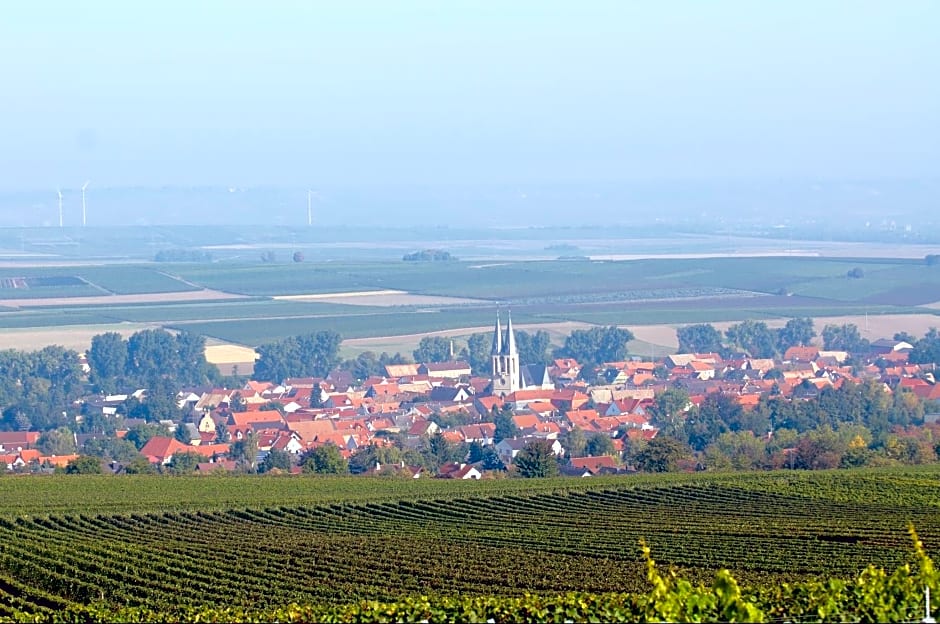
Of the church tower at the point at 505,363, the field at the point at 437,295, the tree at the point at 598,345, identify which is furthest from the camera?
the field at the point at 437,295

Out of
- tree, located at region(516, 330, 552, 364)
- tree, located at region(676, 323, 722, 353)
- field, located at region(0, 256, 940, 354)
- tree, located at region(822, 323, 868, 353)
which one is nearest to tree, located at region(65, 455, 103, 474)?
tree, located at region(516, 330, 552, 364)

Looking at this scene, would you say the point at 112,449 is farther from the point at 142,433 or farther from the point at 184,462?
the point at 184,462

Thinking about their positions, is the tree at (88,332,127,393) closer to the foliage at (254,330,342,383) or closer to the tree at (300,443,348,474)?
the foliage at (254,330,342,383)

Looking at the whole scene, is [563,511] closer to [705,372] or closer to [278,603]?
[278,603]

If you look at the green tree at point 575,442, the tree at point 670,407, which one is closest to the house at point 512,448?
the green tree at point 575,442

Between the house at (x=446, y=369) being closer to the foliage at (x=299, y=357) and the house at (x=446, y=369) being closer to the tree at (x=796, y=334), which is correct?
the foliage at (x=299, y=357)

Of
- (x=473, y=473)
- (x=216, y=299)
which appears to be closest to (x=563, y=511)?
(x=473, y=473)

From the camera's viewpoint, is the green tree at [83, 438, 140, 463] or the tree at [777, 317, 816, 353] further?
the tree at [777, 317, 816, 353]
